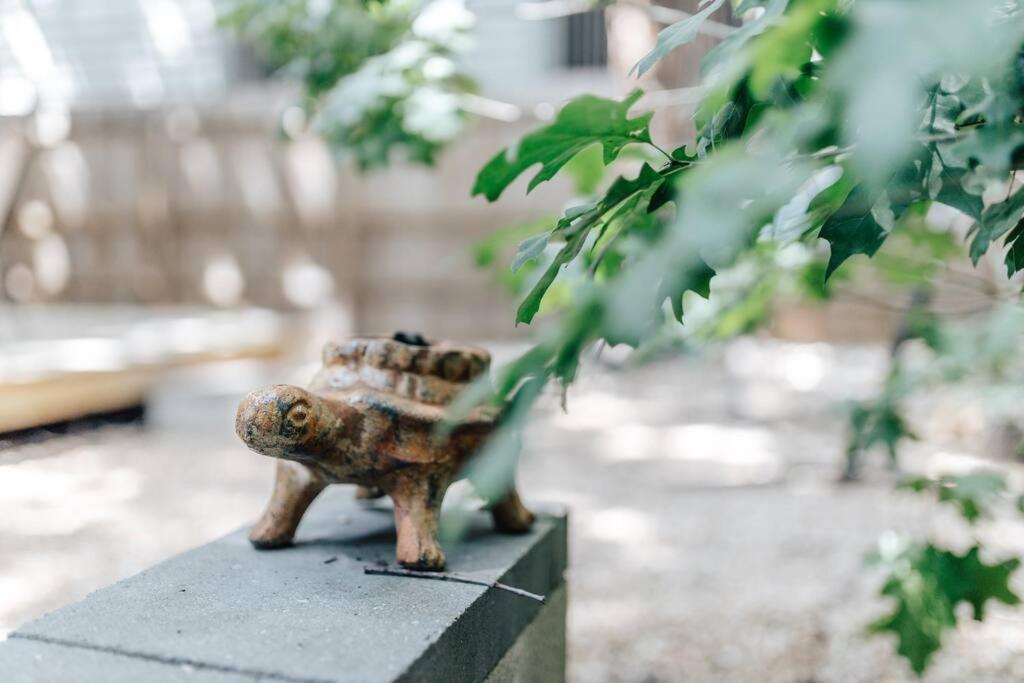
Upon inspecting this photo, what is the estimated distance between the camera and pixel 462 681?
89 cm

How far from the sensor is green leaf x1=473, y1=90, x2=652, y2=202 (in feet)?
2.43

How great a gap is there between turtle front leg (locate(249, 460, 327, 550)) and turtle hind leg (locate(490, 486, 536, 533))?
25 centimetres

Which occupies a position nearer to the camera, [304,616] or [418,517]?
Result: [304,616]

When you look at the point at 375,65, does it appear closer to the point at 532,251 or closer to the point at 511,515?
the point at 511,515

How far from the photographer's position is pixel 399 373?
1.09 metres

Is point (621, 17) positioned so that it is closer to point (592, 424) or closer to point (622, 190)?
point (592, 424)

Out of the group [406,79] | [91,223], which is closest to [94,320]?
Result: [91,223]

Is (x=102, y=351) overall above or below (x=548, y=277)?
below

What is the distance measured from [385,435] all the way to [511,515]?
10.8 inches

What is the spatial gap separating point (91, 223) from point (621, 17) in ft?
16.0

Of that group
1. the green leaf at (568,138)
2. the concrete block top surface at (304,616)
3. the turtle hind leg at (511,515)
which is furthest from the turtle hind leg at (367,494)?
the green leaf at (568,138)

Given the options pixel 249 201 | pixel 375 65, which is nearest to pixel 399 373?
pixel 375 65

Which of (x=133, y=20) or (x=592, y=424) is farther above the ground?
(x=133, y=20)

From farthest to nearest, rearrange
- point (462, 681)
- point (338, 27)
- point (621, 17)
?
1. point (621, 17)
2. point (338, 27)
3. point (462, 681)
